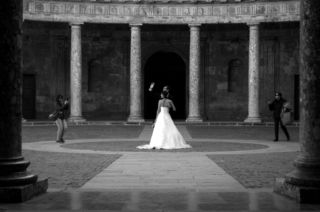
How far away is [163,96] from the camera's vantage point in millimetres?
18188

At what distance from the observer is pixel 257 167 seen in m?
12.5

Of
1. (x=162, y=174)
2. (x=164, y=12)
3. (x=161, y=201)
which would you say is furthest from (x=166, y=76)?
(x=161, y=201)

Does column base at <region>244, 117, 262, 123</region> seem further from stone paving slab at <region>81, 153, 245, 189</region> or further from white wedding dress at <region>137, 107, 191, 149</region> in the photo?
stone paving slab at <region>81, 153, 245, 189</region>

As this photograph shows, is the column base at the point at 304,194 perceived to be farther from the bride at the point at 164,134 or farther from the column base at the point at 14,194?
the bride at the point at 164,134

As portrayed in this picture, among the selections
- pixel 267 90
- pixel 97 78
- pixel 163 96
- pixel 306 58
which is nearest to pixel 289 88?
pixel 267 90

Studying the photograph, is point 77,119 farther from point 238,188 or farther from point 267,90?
point 238,188

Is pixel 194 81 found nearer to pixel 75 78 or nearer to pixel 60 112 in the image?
pixel 75 78

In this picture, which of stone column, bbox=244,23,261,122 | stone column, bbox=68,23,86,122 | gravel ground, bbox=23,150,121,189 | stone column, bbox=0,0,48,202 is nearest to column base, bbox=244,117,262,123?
stone column, bbox=244,23,261,122

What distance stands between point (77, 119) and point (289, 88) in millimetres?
14307

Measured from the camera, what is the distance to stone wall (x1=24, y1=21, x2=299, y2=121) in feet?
118

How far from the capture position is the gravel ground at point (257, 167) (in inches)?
405

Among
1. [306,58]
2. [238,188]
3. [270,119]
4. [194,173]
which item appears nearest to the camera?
[306,58]

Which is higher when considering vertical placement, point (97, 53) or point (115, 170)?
point (97, 53)

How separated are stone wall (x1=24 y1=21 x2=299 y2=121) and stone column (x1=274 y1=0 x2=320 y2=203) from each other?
28.0 m
